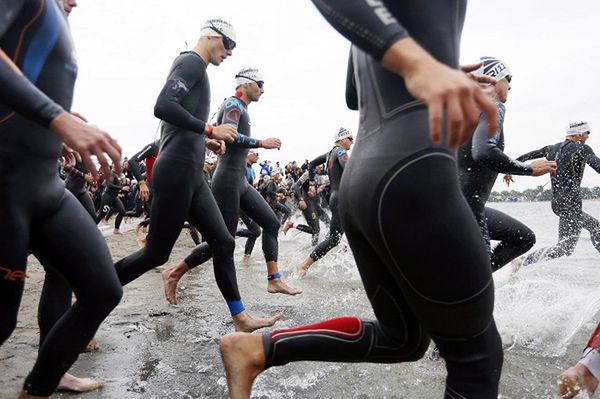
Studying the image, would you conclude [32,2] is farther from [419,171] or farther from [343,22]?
[419,171]

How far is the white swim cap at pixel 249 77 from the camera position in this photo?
5000 mm

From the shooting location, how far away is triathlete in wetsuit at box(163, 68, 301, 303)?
445cm

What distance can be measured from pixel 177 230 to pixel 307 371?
1.33m

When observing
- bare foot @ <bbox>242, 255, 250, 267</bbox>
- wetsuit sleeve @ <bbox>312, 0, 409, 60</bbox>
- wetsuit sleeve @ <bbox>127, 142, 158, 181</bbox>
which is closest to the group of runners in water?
wetsuit sleeve @ <bbox>312, 0, 409, 60</bbox>

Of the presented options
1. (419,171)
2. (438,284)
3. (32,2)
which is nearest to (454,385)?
(438,284)

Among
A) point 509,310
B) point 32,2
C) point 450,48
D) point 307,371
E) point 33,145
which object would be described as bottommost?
point 509,310

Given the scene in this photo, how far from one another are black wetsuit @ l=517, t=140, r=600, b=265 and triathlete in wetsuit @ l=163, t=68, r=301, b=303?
3692mm

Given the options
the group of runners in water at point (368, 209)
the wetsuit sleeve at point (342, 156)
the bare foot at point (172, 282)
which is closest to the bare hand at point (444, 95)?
the group of runners in water at point (368, 209)

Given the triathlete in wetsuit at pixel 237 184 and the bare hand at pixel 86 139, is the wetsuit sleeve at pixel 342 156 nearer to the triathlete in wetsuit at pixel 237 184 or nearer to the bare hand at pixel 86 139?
the triathlete in wetsuit at pixel 237 184

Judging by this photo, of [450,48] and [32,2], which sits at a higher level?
[32,2]

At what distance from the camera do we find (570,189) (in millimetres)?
6660

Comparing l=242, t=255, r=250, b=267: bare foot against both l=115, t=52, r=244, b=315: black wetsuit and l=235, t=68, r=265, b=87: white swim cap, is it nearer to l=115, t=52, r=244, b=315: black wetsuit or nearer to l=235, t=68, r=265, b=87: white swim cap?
l=235, t=68, r=265, b=87: white swim cap

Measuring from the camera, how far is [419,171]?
1294 mm

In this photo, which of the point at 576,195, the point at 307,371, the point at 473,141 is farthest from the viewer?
the point at 576,195
